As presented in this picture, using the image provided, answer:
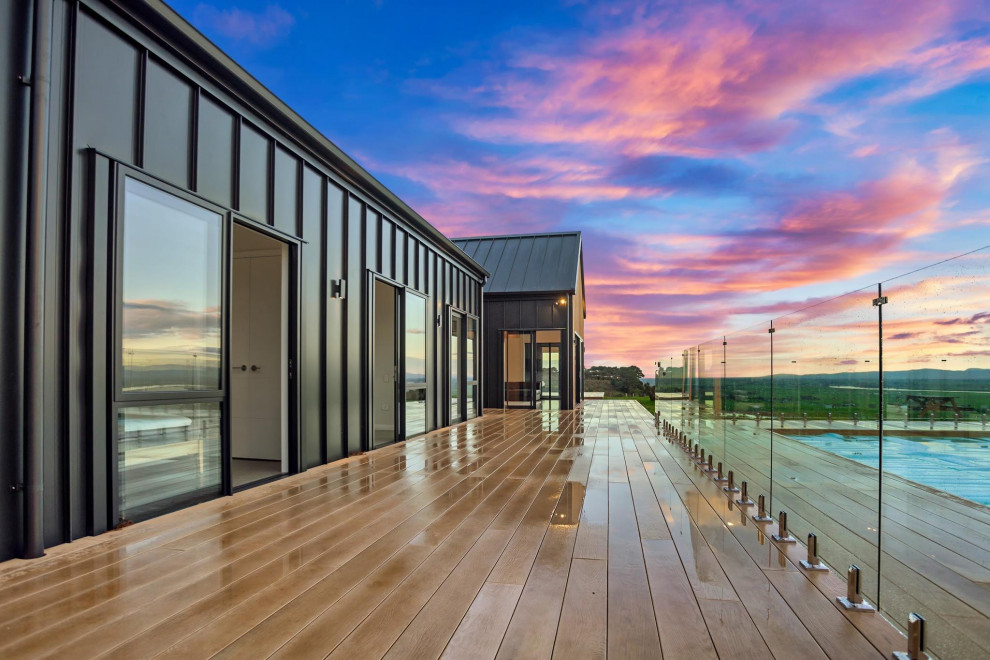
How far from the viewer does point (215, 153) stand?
159 inches

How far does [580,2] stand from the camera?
717 cm

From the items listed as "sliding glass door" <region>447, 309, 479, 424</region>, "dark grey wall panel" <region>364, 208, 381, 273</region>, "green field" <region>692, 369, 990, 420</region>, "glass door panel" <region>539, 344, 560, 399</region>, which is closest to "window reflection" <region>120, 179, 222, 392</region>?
"dark grey wall panel" <region>364, 208, 381, 273</region>

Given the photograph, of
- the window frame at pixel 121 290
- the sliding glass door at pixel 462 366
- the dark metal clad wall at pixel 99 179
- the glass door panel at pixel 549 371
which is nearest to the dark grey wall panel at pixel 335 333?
the dark metal clad wall at pixel 99 179

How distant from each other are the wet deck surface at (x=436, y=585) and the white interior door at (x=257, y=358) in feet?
6.03

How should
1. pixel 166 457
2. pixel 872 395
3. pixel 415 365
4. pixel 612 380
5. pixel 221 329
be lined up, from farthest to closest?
pixel 612 380
pixel 415 365
pixel 221 329
pixel 166 457
pixel 872 395

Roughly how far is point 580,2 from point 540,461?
589cm

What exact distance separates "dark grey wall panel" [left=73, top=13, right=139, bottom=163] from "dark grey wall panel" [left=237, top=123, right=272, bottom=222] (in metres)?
1.04

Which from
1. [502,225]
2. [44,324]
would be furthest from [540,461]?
[502,225]

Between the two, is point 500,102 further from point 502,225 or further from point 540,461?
point 502,225

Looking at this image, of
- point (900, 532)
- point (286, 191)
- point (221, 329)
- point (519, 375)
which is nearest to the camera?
point (900, 532)

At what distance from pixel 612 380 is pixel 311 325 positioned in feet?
58.3

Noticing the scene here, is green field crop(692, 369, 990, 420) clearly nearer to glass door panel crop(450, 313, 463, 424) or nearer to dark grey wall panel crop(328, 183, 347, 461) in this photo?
dark grey wall panel crop(328, 183, 347, 461)

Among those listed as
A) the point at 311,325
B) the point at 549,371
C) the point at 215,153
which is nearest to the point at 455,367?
→ the point at 311,325

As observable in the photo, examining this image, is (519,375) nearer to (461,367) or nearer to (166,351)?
(461,367)
